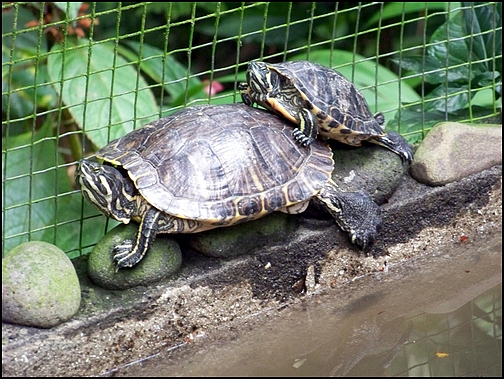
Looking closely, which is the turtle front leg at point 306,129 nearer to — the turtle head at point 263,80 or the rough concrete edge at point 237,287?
the turtle head at point 263,80

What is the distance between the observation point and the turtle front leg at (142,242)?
144 inches

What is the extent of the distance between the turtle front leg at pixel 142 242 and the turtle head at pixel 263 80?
815 mm

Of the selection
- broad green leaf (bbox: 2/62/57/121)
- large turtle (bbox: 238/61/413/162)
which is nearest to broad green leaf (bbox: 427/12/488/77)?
large turtle (bbox: 238/61/413/162)

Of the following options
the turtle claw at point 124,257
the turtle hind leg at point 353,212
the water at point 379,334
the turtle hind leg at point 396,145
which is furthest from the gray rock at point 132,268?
the turtle hind leg at point 396,145

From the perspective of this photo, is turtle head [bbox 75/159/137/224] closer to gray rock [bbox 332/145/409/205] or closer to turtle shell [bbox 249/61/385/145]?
turtle shell [bbox 249/61/385/145]

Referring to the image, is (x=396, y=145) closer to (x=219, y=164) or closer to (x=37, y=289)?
(x=219, y=164)

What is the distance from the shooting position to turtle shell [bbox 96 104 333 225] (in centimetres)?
366

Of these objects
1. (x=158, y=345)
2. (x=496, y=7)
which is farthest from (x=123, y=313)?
(x=496, y=7)

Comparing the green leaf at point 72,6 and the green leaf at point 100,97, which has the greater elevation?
the green leaf at point 72,6

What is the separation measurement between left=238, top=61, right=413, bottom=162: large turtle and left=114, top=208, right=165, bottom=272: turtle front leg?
0.80 metres

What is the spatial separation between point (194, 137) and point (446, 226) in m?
1.46

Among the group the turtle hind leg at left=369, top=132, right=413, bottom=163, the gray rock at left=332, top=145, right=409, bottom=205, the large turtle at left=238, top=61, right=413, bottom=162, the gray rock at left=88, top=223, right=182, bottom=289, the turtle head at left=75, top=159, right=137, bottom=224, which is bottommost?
the gray rock at left=88, top=223, right=182, bottom=289

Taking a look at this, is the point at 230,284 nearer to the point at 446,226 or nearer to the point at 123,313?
the point at 123,313

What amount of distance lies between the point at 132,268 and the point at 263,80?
1.10m
